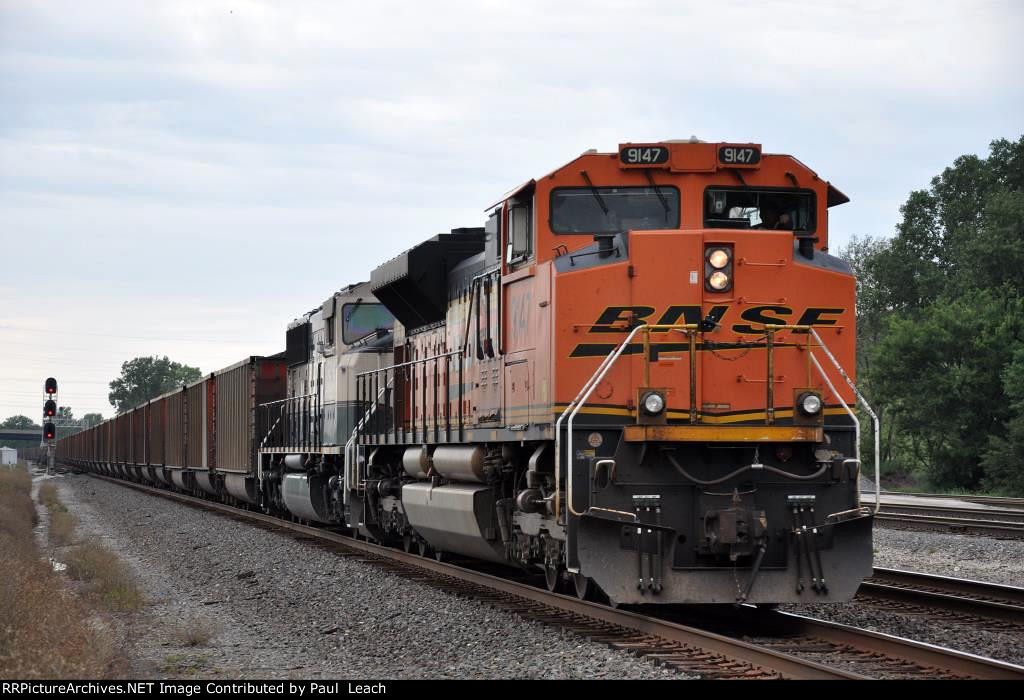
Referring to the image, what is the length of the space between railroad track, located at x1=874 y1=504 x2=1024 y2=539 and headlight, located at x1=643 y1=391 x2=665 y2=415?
6750 millimetres

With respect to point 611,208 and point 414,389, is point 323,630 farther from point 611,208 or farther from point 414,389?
point 414,389

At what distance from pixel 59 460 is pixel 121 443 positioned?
154ft

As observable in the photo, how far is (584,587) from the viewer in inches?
404

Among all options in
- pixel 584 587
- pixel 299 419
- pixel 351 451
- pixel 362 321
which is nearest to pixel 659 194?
pixel 584 587

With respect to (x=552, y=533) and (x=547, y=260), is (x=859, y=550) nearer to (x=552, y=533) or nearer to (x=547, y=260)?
(x=552, y=533)

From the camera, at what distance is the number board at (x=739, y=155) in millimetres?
9938

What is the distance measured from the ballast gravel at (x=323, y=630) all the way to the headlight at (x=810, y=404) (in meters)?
2.37

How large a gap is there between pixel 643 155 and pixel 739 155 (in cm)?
78

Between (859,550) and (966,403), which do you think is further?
(966,403)

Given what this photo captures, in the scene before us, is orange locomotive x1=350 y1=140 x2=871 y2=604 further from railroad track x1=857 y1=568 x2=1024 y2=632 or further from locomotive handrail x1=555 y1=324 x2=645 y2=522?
railroad track x1=857 y1=568 x2=1024 y2=632

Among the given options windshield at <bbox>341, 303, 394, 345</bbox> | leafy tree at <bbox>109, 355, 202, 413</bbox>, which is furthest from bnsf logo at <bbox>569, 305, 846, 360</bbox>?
leafy tree at <bbox>109, 355, 202, 413</bbox>

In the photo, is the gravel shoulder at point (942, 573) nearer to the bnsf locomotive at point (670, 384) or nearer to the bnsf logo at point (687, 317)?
the bnsf locomotive at point (670, 384)

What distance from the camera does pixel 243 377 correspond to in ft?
85.9

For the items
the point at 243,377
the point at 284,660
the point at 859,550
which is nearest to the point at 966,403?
the point at 243,377
